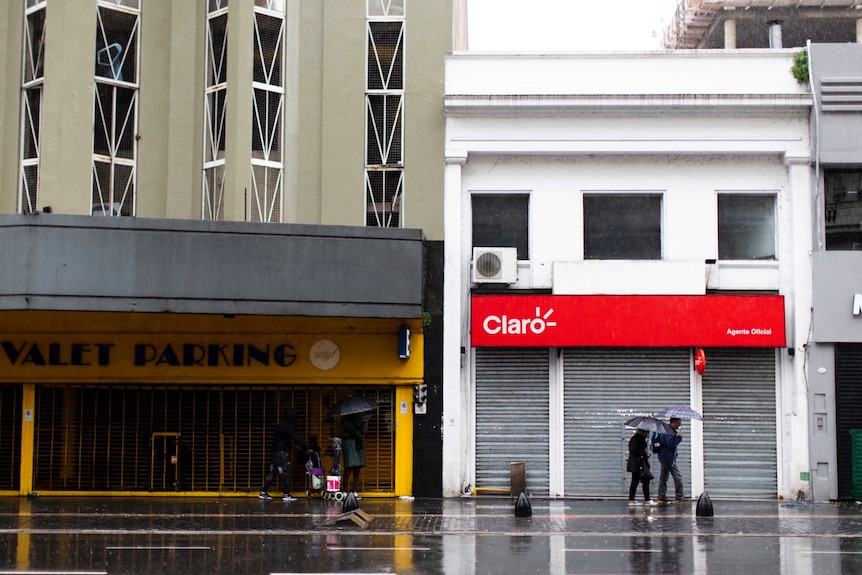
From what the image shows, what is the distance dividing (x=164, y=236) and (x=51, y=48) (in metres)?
5.13

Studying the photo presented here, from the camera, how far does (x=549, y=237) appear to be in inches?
884

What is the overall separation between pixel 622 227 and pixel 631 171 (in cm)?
117

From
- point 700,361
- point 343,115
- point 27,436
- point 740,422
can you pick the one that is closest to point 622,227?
point 700,361

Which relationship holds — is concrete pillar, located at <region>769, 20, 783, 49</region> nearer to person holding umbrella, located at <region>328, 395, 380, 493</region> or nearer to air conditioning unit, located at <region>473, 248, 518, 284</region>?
air conditioning unit, located at <region>473, 248, 518, 284</region>

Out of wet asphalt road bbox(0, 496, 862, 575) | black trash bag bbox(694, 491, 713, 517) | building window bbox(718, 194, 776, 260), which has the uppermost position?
building window bbox(718, 194, 776, 260)

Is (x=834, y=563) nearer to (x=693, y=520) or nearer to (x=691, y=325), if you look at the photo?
(x=693, y=520)

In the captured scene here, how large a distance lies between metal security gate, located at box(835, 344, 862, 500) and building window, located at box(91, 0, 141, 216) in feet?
47.9

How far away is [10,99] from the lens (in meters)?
22.1

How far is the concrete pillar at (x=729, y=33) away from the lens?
40675mm

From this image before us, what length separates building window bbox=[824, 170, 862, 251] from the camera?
22281mm

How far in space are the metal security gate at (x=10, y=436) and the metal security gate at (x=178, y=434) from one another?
408 millimetres

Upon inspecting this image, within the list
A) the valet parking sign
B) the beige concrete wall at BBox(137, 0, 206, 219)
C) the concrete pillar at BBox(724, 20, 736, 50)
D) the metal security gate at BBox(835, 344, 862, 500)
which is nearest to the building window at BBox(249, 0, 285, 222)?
the beige concrete wall at BBox(137, 0, 206, 219)

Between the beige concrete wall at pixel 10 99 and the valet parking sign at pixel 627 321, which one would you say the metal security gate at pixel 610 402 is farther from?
the beige concrete wall at pixel 10 99

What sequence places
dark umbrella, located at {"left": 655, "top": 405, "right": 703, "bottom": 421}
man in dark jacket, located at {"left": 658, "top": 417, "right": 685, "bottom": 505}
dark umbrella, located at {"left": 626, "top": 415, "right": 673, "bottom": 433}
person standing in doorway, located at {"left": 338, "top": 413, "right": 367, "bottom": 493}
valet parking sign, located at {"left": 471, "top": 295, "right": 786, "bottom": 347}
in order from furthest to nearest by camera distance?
valet parking sign, located at {"left": 471, "top": 295, "right": 786, "bottom": 347}
person standing in doorway, located at {"left": 338, "top": 413, "right": 367, "bottom": 493}
man in dark jacket, located at {"left": 658, "top": 417, "right": 685, "bottom": 505}
dark umbrella, located at {"left": 655, "top": 405, "right": 703, "bottom": 421}
dark umbrella, located at {"left": 626, "top": 415, "right": 673, "bottom": 433}
